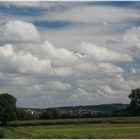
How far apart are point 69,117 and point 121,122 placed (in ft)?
7.27

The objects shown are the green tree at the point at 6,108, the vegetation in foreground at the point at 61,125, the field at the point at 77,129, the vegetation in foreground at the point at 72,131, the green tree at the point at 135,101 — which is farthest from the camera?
the field at the point at 77,129

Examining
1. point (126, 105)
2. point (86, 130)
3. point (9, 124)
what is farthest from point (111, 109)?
point (9, 124)

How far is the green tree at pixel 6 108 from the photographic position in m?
11.1

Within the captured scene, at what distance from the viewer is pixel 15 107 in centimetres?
1155

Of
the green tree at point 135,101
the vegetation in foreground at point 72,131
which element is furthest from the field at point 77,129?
the green tree at point 135,101

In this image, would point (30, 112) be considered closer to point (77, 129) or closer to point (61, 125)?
point (61, 125)

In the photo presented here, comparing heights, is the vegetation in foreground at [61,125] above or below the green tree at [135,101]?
below

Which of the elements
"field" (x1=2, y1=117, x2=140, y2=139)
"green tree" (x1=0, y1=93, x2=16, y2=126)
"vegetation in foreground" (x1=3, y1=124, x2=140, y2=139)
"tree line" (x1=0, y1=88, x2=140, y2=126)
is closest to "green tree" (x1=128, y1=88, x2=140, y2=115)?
"tree line" (x1=0, y1=88, x2=140, y2=126)

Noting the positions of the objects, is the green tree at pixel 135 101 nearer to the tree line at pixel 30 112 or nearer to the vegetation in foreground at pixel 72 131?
the tree line at pixel 30 112

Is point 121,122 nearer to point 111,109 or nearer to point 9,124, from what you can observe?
point 111,109

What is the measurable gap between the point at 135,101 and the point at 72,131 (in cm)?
251

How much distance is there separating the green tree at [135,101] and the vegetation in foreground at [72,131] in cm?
98

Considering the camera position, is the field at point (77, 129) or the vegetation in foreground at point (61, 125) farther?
the field at point (77, 129)

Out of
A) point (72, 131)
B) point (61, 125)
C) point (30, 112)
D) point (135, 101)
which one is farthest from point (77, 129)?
point (135, 101)
